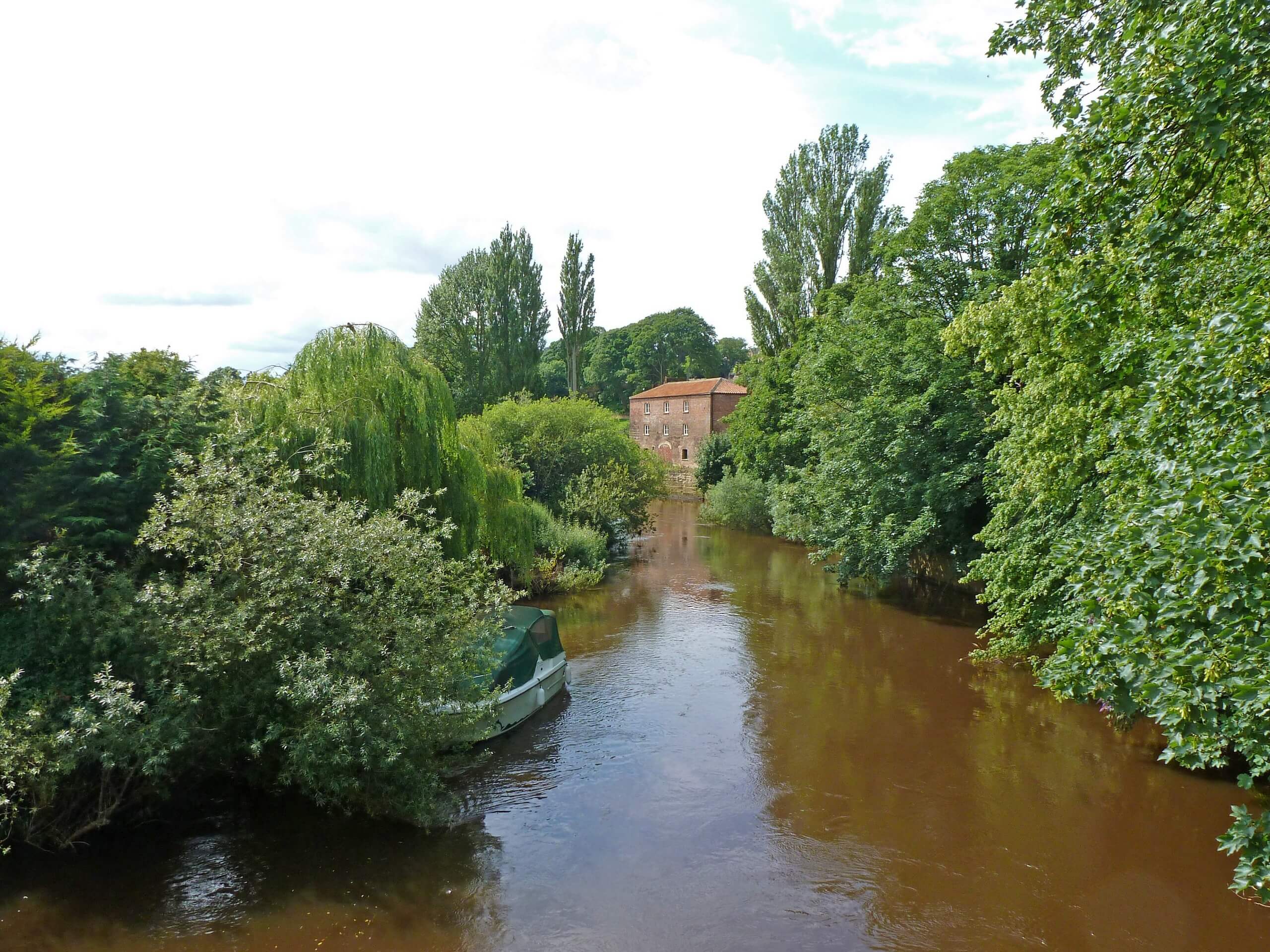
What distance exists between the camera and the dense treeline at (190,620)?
849cm

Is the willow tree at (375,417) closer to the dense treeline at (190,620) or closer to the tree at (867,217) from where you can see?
the dense treeline at (190,620)

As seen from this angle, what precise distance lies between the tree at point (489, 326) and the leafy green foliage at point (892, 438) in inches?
915

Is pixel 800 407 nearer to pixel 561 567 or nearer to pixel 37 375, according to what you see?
pixel 561 567

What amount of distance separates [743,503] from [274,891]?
27.9m

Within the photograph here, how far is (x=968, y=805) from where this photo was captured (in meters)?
11.2

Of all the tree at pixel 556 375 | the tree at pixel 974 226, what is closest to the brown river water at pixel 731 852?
the tree at pixel 974 226

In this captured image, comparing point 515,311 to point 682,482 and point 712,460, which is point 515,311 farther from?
point 682,482

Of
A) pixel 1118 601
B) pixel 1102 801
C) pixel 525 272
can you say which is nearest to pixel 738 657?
pixel 1102 801

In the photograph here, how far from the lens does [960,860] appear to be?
984 cm

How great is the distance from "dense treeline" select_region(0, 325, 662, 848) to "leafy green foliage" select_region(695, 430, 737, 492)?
3292 cm

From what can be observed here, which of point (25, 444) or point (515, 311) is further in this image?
point (515, 311)

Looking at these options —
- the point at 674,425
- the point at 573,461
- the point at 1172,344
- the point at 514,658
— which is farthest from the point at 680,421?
the point at 1172,344

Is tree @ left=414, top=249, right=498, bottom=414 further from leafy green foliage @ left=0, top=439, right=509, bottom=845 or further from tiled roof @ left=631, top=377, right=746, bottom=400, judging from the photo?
leafy green foliage @ left=0, top=439, right=509, bottom=845

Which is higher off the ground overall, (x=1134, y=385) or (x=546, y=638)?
(x=1134, y=385)
